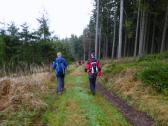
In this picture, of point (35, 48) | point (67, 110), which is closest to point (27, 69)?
point (67, 110)

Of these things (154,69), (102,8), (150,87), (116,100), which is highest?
(102,8)

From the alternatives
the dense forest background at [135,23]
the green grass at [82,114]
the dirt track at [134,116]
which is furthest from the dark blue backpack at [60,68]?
the dense forest background at [135,23]

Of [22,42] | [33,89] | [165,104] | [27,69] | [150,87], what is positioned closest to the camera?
[165,104]

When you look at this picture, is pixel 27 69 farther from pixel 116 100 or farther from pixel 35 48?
pixel 35 48

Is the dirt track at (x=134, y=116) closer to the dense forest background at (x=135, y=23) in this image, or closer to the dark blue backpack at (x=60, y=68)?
the dark blue backpack at (x=60, y=68)

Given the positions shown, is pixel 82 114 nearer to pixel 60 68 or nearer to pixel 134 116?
pixel 134 116

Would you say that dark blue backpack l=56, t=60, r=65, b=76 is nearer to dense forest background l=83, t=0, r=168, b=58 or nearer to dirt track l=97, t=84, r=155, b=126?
dirt track l=97, t=84, r=155, b=126

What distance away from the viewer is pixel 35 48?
33906 millimetres

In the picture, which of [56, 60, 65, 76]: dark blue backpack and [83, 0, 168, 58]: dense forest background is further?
[83, 0, 168, 58]: dense forest background

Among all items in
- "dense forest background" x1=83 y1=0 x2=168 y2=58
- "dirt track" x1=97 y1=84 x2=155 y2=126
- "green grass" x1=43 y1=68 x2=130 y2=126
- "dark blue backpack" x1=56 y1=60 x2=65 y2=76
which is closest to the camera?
"green grass" x1=43 y1=68 x2=130 y2=126

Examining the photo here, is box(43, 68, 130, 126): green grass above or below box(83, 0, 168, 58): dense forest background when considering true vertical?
below

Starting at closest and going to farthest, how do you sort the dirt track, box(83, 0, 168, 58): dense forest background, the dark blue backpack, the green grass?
the green grass → the dirt track → the dark blue backpack → box(83, 0, 168, 58): dense forest background

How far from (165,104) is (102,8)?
32.7 m

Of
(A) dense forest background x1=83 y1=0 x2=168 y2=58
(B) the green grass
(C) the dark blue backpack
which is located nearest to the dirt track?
(B) the green grass
